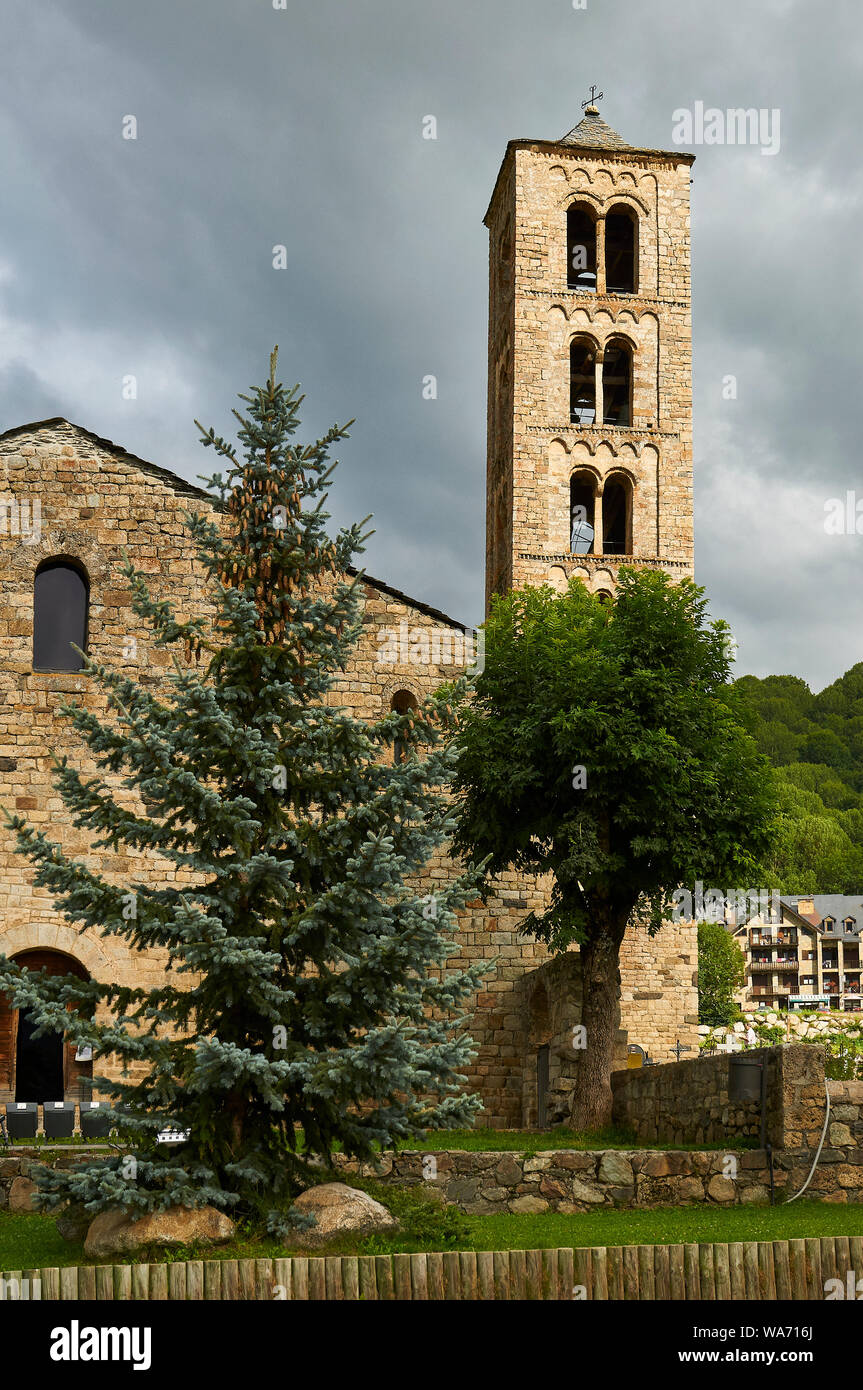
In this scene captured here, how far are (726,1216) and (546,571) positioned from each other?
23900 mm

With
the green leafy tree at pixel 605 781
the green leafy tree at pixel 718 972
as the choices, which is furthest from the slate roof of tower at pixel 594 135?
the green leafy tree at pixel 718 972

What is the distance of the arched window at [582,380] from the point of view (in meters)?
38.9

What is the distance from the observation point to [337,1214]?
11.8m

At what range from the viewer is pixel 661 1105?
19.6m

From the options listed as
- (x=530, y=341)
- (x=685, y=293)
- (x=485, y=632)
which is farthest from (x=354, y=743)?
(x=685, y=293)

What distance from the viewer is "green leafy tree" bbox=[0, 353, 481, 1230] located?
1177 cm

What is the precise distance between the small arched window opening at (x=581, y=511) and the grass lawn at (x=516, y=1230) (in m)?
25.0

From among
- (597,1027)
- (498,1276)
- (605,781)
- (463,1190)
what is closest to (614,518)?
(605,781)

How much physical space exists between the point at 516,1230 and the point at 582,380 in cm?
2905

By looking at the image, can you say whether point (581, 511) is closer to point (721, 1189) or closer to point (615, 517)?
point (615, 517)

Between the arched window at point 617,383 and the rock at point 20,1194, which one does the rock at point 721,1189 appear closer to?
the rock at point 20,1194

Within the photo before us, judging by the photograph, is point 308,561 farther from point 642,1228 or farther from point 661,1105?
point 661,1105

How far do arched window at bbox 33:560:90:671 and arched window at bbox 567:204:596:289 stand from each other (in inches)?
821

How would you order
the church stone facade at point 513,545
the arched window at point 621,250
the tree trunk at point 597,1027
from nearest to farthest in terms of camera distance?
the tree trunk at point 597,1027, the church stone facade at point 513,545, the arched window at point 621,250
